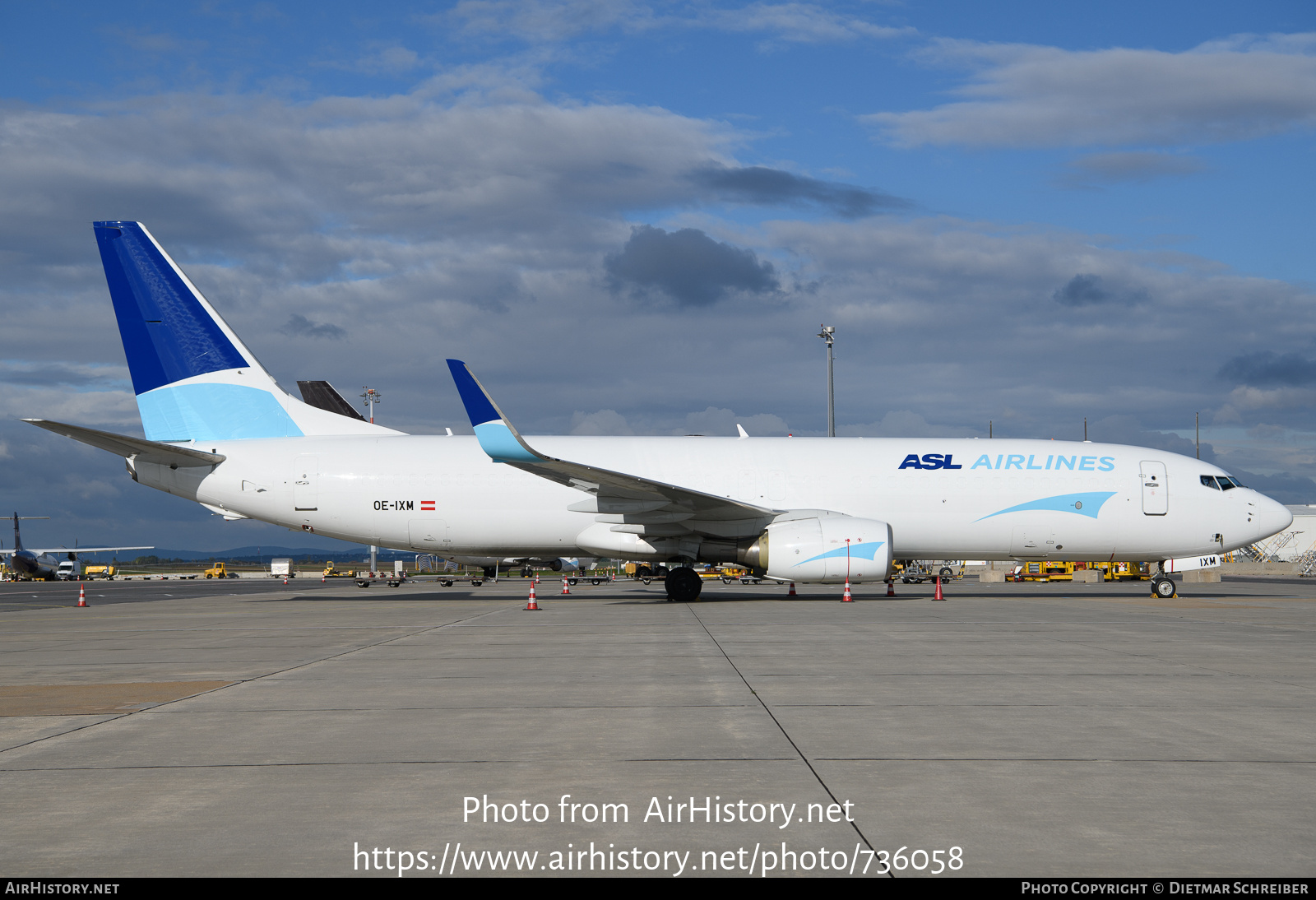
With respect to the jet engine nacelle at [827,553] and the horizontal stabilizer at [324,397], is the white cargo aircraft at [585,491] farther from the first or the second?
the horizontal stabilizer at [324,397]

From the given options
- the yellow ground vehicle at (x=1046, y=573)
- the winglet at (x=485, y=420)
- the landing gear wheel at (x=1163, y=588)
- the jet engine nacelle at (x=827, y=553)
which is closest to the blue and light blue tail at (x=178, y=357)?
the winglet at (x=485, y=420)

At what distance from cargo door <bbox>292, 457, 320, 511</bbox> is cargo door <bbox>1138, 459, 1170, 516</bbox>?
20.0 metres

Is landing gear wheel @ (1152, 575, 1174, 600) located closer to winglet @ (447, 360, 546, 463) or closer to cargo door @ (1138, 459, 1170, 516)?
cargo door @ (1138, 459, 1170, 516)

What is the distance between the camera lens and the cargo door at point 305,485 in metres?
24.3

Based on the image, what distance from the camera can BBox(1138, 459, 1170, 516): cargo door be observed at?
80.8 feet

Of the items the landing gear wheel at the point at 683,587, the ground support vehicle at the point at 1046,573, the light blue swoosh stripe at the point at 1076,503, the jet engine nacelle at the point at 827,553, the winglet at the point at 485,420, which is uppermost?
the winglet at the point at 485,420

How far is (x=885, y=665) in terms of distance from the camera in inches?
426

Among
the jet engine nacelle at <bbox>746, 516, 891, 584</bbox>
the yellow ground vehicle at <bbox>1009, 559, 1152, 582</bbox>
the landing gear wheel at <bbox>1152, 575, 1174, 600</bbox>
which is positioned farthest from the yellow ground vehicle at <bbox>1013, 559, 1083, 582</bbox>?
the jet engine nacelle at <bbox>746, 516, 891, 584</bbox>

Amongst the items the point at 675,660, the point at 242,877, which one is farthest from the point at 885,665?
the point at 242,877

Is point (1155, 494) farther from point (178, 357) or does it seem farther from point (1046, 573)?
point (1046, 573)

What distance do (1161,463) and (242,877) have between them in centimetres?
2548

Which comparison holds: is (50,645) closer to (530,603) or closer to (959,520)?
(530,603)

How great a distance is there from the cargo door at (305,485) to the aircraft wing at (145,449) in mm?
1772

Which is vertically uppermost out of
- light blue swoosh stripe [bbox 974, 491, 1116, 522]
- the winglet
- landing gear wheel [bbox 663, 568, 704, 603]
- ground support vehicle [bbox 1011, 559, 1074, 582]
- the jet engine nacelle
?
the winglet
